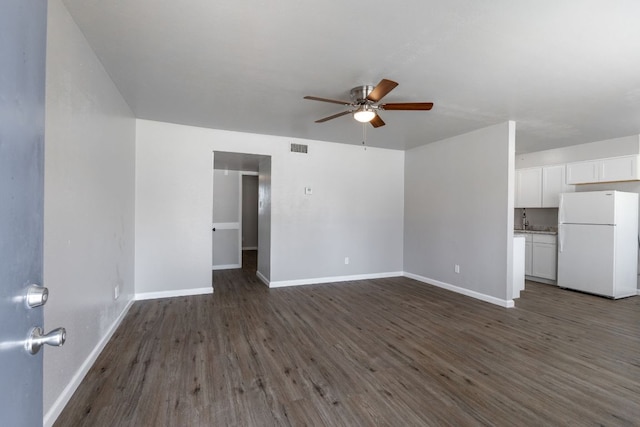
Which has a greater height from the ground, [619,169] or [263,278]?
[619,169]

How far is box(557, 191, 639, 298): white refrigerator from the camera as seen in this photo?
14.9ft

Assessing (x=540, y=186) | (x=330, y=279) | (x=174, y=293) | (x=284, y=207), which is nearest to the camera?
(x=174, y=293)

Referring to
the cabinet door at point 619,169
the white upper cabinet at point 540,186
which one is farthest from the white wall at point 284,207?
the cabinet door at point 619,169

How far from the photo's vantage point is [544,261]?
18.0ft

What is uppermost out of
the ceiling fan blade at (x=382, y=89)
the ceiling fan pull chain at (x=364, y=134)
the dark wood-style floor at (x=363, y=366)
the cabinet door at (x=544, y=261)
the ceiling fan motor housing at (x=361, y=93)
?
the ceiling fan pull chain at (x=364, y=134)

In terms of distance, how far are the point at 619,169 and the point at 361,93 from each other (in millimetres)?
4714

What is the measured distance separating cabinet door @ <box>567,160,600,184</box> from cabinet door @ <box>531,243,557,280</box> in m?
1.23

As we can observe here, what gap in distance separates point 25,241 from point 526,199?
23.4 ft

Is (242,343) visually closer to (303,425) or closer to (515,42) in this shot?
(303,425)

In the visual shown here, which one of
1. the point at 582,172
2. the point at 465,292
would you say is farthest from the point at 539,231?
the point at 465,292

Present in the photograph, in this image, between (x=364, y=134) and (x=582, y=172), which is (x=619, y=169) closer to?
(x=582, y=172)

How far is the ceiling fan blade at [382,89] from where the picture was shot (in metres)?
2.35

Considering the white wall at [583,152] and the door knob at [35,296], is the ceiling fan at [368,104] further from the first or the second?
the white wall at [583,152]


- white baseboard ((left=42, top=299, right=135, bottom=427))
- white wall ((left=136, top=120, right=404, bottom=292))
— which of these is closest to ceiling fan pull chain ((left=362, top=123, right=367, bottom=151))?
white wall ((left=136, top=120, right=404, bottom=292))
